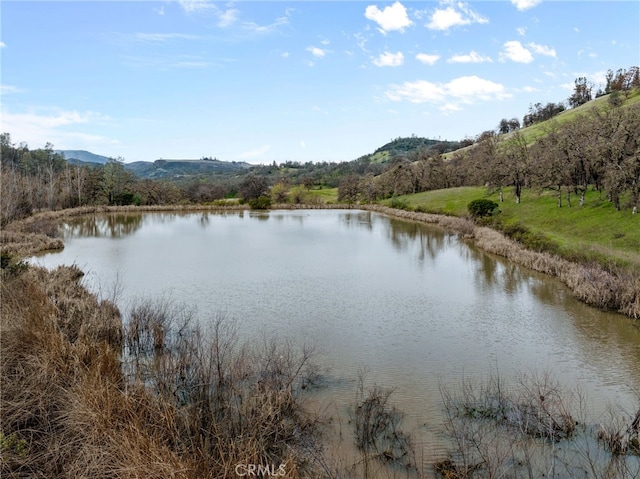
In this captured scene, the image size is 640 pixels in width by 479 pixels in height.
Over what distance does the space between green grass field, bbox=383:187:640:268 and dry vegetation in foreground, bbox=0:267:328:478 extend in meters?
17.3

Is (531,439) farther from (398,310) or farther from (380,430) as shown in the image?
(398,310)

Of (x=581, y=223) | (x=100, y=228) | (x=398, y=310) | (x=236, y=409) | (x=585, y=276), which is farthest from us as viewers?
(x=100, y=228)

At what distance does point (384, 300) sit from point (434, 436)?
10074 mm

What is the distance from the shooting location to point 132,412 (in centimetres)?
648

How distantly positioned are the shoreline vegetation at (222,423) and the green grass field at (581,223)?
13.4 metres

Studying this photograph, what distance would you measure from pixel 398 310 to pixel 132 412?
11453 mm

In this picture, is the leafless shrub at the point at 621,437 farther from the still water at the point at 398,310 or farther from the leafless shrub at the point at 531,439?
the still water at the point at 398,310

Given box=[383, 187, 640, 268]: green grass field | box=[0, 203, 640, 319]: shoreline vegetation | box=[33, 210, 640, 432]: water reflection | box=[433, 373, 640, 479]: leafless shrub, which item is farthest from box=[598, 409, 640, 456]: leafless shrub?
box=[383, 187, 640, 268]: green grass field

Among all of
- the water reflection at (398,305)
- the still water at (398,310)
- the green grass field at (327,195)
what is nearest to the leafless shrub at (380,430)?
the still water at (398,310)

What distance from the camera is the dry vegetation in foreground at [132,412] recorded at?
18.2 ft

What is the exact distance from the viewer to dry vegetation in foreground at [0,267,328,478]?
5535mm

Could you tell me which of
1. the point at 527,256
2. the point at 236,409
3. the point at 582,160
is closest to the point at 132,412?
the point at 236,409

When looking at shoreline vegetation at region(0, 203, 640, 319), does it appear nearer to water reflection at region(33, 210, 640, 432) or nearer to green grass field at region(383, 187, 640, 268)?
water reflection at region(33, 210, 640, 432)

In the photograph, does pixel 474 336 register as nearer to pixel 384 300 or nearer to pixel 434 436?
pixel 384 300
